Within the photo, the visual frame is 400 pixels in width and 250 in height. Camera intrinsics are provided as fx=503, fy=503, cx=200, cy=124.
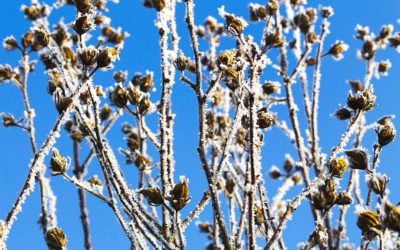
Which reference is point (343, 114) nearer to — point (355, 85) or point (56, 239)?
point (56, 239)

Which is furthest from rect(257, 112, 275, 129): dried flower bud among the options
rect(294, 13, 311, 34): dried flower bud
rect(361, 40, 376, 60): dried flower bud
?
rect(361, 40, 376, 60): dried flower bud

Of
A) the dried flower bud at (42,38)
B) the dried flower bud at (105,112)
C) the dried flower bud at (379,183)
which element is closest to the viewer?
the dried flower bud at (379,183)

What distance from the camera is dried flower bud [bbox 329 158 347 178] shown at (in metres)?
2.12

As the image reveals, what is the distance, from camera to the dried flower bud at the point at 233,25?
233 cm

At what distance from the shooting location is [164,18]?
9.10 feet

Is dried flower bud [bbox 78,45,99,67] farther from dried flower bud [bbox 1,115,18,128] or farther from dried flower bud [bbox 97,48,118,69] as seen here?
dried flower bud [bbox 1,115,18,128]

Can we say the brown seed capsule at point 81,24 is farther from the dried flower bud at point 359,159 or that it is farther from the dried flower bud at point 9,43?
the dried flower bud at point 9,43

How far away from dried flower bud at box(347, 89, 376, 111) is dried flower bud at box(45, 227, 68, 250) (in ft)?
4.48

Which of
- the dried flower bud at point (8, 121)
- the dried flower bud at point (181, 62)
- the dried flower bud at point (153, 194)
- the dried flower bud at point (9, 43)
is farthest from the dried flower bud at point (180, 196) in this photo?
the dried flower bud at point (9, 43)

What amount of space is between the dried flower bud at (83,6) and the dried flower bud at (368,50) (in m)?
3.16

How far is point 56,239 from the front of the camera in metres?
2.05

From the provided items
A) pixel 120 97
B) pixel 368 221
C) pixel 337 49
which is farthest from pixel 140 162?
pixel 337 49

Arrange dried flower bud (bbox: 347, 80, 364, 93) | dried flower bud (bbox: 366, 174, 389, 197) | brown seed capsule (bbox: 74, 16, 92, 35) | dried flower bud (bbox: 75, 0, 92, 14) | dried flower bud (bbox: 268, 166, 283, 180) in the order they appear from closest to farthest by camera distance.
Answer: dried flower bud (bbox: 366, 174, 389, 197) → brown seed capsule (bbox: 74, 16, 92, 35) → dried flower bud (bbox: 75, 0, 92, 14) → dried flower bud (bbox: 347, 80, 364, 93) → dried flower bud (bbox: 268, 166, 283, 180)

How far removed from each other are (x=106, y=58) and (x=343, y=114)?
112cm
